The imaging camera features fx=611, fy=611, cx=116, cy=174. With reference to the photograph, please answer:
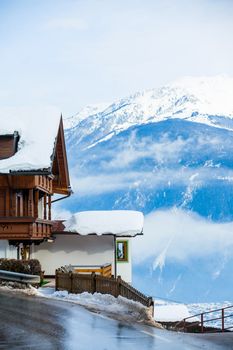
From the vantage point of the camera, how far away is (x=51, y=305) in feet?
56.5

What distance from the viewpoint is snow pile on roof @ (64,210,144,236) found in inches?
1428

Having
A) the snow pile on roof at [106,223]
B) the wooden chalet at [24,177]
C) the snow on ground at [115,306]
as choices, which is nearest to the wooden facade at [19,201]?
the wooden chalet at [24,177]

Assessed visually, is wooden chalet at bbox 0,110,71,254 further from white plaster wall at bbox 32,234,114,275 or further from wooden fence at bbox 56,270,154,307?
wooden fence at bbox 56,270,154,307

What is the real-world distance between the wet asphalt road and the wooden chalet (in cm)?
1524

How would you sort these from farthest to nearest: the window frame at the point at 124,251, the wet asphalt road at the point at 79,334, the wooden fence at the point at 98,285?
the window frame at the point at 124,251
the wooden fence at the point at 98,285
the wet asphalt road at the point at 79,334

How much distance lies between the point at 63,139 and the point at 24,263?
14.2 meters

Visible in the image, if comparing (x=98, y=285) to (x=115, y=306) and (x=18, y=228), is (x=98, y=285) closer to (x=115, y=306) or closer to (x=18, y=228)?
(x=115, y=306)

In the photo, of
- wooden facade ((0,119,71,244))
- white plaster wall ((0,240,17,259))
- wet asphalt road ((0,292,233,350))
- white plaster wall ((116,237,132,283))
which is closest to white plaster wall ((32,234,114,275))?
white plaster wall ((116,237,132,283))

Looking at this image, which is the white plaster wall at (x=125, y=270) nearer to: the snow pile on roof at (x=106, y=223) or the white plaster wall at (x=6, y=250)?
the snow pile on roof at (x=106, y=223)

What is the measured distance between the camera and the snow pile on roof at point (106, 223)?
36.3 meters

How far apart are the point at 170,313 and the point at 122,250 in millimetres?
5012

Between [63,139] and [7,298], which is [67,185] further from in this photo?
[7,298]

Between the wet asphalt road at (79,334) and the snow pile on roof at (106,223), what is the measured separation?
20061 mm

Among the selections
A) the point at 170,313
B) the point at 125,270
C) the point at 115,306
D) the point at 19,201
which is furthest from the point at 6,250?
the point at 115,306
